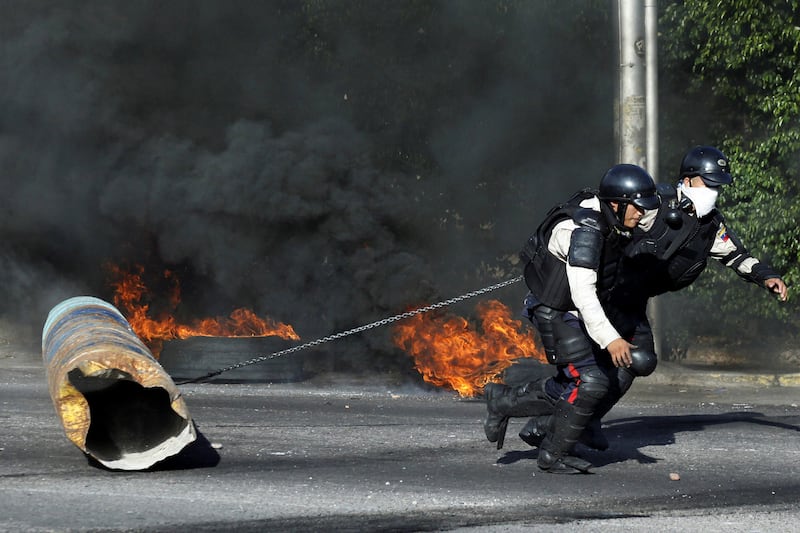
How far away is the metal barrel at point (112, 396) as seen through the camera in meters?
6.24

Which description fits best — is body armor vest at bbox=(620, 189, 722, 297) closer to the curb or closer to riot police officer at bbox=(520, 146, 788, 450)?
riot police officer at bbox=(520, 146, 788, 450)

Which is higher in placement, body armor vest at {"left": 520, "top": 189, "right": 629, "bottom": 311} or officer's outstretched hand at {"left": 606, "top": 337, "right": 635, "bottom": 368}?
body armor vest at {"left": 520, "top": 189, "right": 629, "bottom": 311}

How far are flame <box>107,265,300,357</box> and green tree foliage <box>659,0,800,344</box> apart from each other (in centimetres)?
491

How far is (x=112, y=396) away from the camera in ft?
22.9

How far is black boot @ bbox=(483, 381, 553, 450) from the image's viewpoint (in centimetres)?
Result: 676

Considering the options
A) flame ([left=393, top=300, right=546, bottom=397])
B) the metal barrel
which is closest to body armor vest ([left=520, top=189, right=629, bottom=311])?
the metal barrel

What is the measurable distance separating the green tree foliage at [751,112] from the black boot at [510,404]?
6.52 meters

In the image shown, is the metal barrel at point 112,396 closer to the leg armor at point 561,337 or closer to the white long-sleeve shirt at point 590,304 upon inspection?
the leg armor at point 561,337

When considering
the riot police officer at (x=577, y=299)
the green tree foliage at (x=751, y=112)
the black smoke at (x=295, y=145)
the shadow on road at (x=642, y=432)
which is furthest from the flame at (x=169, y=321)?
the riot police officer at (x=577, y=299)

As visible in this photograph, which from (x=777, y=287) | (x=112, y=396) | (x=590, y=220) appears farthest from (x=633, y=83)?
(x=112, y=396)

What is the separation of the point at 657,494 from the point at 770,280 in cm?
180

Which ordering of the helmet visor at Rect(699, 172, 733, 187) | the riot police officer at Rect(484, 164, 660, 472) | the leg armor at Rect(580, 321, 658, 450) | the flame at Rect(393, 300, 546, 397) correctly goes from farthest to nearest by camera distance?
the flame at Rect(393, 300, 546, 397), the helmet visor at Rect(699, 172, 733, 187), the leg armor at Rect(580, 321, 658, 450), the riot police officer at Rect(484, 164, 660, 472)

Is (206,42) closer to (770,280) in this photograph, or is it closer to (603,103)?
(603,103)

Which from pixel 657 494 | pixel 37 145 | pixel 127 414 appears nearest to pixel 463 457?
pixel 657 494
